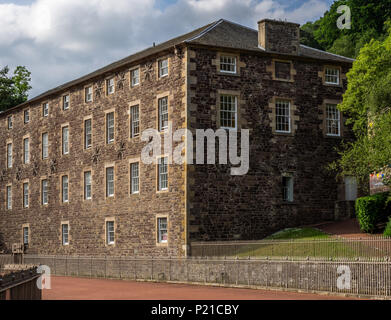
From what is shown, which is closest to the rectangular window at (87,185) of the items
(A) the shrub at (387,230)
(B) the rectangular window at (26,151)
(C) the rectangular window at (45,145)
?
(C) the rectangular window at (45,145)

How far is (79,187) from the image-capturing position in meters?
47.2

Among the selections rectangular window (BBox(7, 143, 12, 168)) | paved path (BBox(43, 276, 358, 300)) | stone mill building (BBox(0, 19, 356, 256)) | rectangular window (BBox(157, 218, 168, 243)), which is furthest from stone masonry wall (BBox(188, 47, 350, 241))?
rectangular window (BBox(7, 143, 12, 168))

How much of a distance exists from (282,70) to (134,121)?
8.62 meters

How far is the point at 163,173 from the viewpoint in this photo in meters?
39.1

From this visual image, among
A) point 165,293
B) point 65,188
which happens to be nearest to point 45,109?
point 65,188

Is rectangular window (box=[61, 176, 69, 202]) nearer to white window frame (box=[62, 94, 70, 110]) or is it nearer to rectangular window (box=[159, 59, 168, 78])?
white window frame (box=[62, 94, 70, 110])

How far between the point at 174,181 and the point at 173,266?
4582 mm

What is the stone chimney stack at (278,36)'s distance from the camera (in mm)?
40062

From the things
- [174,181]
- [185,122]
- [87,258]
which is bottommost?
[87,258]

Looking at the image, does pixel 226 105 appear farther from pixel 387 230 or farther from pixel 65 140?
pixel 65 140

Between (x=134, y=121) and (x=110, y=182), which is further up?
(x=134, y=121)
